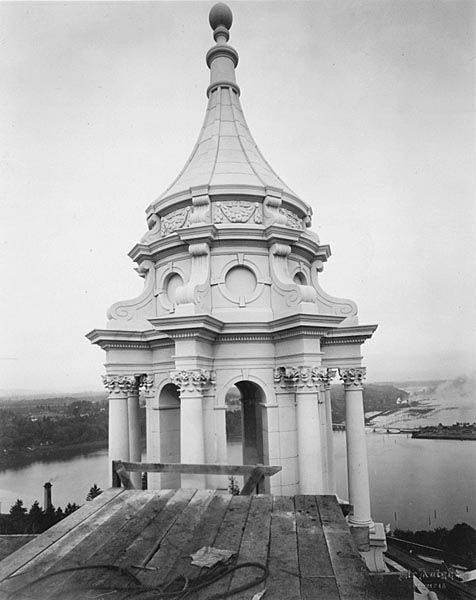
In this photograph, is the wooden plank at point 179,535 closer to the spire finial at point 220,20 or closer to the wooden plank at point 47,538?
the wooden plank at point 47,538

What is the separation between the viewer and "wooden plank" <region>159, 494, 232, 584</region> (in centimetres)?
397

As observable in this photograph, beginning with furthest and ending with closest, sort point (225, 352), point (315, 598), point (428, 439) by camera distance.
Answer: point (428, 439) → point (225, 352) → point (315, 598)

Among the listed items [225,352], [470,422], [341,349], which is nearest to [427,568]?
[470,422]

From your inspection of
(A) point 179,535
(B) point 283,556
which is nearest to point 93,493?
(A) point 179,535

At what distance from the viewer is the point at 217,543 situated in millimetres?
4664

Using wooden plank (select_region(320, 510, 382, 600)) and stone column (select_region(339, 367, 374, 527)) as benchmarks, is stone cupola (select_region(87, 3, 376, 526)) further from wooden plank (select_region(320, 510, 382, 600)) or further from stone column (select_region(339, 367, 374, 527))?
wooden plank (select_region(320, 510, 382, 600))

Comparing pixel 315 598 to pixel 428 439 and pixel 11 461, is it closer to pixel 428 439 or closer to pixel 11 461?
pixel 428 439

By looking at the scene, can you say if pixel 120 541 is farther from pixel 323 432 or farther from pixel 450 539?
pixel 450 539

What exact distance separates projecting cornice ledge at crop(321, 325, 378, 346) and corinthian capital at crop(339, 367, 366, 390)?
3.10 ft

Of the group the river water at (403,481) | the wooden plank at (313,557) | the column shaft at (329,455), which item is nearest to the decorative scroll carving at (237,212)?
the column shaft at (329,455)

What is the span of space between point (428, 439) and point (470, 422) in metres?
4.85

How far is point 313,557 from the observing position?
421 centimetres

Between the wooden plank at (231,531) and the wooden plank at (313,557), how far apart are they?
0.66 meters

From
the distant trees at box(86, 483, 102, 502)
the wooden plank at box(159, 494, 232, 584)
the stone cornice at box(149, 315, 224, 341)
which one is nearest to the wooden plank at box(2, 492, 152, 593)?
the wooden plank at box(159, 494, 232, 584)
